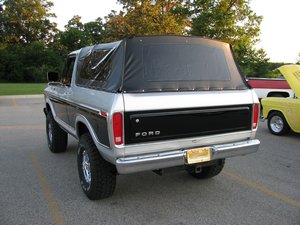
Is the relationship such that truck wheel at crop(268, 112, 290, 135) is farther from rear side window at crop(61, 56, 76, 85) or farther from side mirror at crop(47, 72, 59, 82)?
side mirror at crop(47, 72, 59, 82)

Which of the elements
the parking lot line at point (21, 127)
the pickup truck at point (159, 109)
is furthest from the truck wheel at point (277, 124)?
the parking lot line at point (21, 127)

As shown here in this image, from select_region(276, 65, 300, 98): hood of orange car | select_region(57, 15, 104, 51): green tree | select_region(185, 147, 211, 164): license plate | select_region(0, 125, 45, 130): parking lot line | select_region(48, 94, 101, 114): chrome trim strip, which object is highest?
select_region(57, 15, 104, 51): green tree

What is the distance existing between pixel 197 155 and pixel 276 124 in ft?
17.8

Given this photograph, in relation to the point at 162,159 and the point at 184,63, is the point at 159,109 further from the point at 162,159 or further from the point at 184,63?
the point at 184,63

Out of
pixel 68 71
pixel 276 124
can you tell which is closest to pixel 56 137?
pixel 68 71

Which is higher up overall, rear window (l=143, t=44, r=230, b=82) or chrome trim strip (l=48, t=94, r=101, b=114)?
rear window (l=143, t=44, r=230, b=82)

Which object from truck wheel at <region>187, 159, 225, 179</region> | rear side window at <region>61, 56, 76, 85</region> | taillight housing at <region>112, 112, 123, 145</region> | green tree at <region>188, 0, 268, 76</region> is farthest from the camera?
green tree at <region>188, 0, 268, 76</region>

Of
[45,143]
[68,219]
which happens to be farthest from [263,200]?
[45,143]

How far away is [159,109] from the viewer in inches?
136

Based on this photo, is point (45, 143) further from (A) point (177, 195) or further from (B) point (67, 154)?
(A) point (177, 195)

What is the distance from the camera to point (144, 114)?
3.38 metres

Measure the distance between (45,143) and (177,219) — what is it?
4709 mm

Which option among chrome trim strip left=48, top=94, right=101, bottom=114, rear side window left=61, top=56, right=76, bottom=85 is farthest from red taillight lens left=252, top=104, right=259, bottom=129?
rear side window left=61, top=56, right=76, bottom=85

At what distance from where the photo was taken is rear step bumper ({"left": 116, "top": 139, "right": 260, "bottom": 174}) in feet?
11.0
